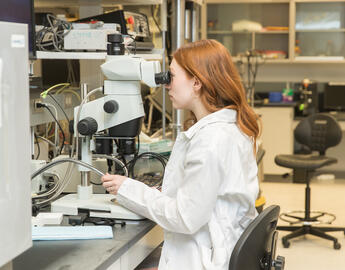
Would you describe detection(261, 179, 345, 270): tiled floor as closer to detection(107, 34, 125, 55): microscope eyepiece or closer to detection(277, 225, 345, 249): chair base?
detection(277, 225, 345, 249): chair base

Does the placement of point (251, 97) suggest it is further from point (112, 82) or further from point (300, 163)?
point (112, 82)

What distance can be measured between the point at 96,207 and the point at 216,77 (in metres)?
0.58

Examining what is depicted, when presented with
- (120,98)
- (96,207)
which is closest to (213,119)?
(120,98)

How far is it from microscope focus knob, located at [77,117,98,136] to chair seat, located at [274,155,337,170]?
2.70 metres

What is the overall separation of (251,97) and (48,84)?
318 centimetres

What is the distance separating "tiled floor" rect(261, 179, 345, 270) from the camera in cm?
378

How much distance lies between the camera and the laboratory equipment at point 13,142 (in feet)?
3.37

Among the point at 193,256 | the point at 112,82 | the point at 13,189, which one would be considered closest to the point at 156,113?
the point at 112,82

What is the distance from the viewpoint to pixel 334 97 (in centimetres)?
616

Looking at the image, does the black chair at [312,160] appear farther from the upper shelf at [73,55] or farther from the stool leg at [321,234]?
the upper shelf at [73,55]

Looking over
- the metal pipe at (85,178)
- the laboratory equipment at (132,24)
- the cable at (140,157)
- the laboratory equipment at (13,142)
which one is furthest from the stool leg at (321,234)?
the laboratory equipment at (13,142)

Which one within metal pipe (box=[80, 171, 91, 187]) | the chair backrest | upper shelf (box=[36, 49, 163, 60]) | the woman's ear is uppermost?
upper shelf (box=[36, 49, 163, 60])

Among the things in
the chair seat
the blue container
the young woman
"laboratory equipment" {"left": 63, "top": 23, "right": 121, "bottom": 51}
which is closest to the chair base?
the chair seat

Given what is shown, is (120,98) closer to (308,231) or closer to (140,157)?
(140,157)
